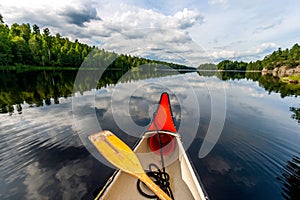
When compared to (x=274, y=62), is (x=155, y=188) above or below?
below

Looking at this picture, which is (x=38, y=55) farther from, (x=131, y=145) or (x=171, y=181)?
(x=171, y=181)

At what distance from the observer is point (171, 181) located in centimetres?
479

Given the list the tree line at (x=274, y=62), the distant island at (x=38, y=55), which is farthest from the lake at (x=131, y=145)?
the tree line at (x=274, y=62)

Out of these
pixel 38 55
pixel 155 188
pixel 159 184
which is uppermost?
pixel 38 55

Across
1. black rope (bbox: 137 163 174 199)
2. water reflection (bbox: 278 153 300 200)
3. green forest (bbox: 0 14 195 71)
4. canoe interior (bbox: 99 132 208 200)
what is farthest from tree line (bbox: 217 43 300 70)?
black rope (bbox: 137 163 174 199)

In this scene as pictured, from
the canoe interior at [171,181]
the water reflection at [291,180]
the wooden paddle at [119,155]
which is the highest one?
the wooden paddle at [119,155]

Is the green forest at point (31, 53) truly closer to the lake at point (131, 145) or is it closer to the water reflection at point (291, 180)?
the lake at point (131, 145)

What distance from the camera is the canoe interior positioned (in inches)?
141

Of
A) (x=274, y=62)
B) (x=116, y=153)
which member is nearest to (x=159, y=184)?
(x=116, y=153)

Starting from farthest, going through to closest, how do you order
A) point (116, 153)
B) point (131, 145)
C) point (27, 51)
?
1. point (27, 51)
2. point (131, 145)
3. point (116, 153)

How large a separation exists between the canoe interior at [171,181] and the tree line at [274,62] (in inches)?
3396

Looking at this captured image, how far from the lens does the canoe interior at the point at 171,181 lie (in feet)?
11.8

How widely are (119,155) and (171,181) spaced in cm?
182

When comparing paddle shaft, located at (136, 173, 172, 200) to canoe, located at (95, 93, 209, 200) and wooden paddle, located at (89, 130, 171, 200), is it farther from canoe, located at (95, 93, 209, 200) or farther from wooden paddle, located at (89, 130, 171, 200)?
canoe, located at (95, 93, 209, 200)
